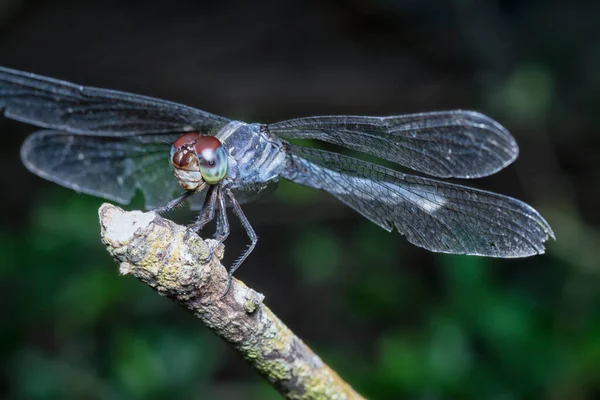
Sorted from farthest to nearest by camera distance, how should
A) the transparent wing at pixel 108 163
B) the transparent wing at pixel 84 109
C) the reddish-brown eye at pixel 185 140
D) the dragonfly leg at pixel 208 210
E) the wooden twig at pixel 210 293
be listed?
the transparent wing at pixel 108 163 → the transparent wing at pixel 84 109 → the reddish-brown eye at pixel 185 140 → the dragonfly leg at pixel 208 210 → the wooden twig at pixel 210 293

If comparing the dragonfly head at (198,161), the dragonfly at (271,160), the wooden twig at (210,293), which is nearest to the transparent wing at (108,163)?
the dragonfly at (271,160)

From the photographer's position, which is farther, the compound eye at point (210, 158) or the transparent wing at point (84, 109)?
the transparent wing at point (84, 109)

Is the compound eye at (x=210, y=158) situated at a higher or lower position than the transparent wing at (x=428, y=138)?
lower

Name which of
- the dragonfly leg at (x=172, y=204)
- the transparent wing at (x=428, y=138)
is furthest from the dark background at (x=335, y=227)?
the dragonfly leg at (x=172, y=204)

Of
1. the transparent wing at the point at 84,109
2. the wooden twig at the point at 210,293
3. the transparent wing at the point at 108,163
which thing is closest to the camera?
the wooden twig at the point at 210,293

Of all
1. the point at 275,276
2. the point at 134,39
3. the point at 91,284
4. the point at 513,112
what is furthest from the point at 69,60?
the point at 513,112

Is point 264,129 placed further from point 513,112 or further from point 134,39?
point 134,39

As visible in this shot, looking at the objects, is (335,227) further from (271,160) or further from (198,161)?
(198,161)

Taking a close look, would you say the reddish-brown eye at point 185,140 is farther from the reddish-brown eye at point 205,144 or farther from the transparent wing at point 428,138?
the transparent wing at point 428,138
